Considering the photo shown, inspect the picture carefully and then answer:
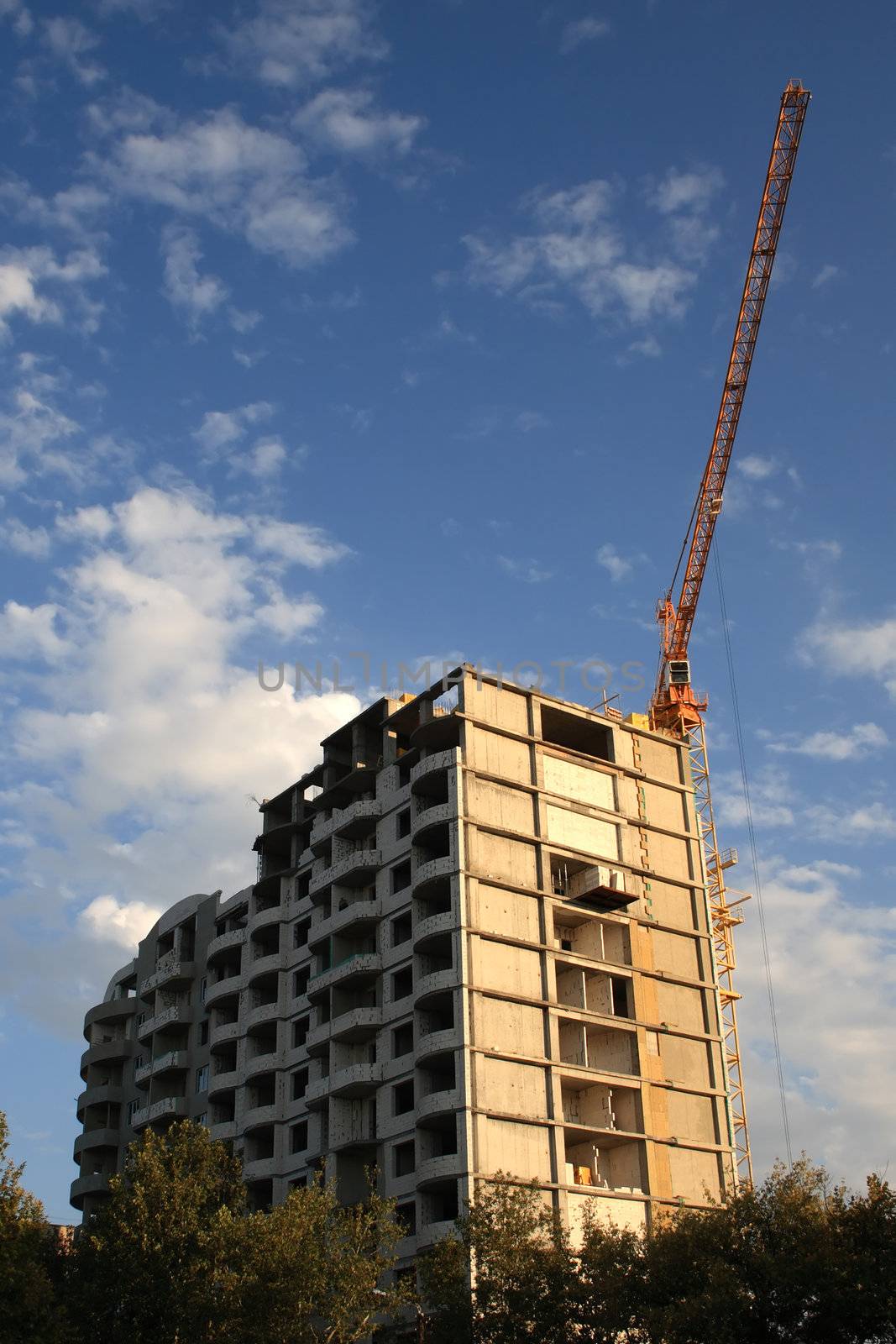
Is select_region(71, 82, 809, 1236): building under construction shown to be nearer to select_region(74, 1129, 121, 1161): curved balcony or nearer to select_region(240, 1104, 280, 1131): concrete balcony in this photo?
select_region(240, 1104, 280, 1131): concrete balcony

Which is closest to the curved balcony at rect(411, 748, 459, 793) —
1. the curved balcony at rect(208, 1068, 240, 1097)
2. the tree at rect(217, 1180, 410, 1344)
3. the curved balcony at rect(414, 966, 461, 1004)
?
the curved balcony at rect(414, 966, 461, 1004)

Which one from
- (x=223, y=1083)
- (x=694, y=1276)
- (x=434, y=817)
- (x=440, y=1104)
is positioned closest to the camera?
(x=694, y=1276)

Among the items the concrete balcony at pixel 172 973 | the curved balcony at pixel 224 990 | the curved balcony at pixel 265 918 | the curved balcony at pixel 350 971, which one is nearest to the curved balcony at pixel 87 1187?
the concrete balcony at pixel 172 973

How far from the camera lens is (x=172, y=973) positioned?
10756cm

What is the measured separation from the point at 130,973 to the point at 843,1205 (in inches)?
3041

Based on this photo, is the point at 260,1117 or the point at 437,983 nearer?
the point at 437,983

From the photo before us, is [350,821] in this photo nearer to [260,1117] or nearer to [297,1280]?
[260,1117]

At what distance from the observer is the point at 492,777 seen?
289 feet

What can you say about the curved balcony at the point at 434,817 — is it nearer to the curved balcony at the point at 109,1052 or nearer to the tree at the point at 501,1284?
the tree at the point at 501,1284

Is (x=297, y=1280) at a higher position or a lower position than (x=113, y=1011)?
lower

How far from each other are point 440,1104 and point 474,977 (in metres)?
6.97

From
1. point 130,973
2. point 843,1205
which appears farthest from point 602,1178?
point 130,973

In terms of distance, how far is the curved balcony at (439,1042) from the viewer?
79062 millimetres

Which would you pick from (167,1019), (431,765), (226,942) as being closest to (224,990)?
(226,942)
